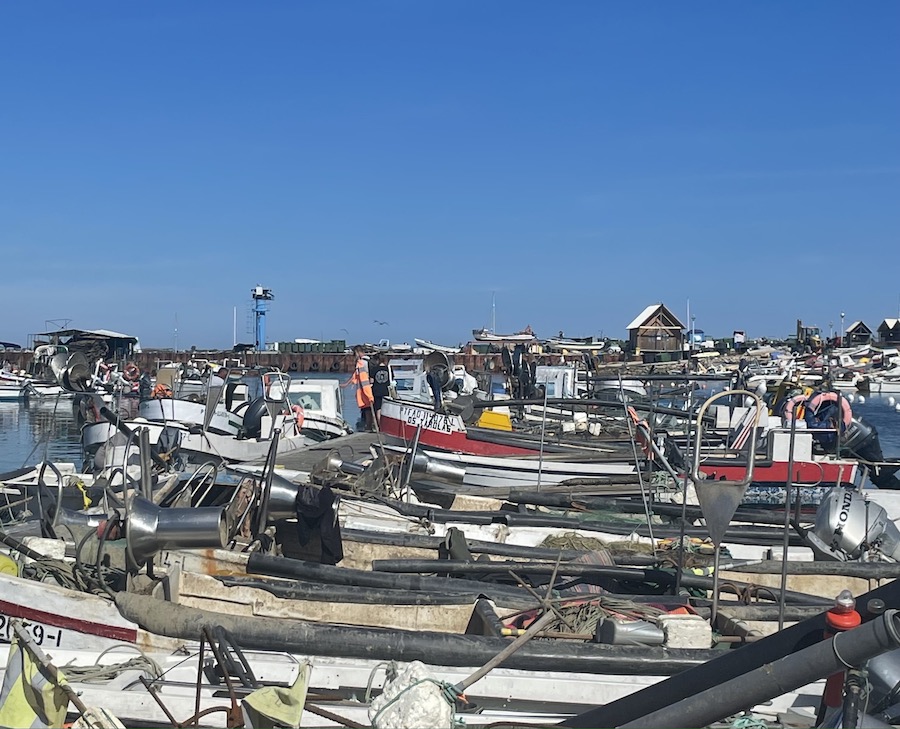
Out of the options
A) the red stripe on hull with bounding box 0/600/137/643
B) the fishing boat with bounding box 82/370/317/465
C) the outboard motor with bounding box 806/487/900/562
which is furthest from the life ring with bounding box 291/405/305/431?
the red stripe on hull with bounding box 0/600/137/643

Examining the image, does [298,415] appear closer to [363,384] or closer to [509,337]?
[363,384]

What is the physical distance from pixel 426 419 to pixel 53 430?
9.76 meters

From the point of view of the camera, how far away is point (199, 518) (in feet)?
24.5

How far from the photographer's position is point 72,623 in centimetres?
727

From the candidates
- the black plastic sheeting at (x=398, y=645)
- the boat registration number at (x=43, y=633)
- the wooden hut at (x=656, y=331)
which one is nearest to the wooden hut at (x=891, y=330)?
the wooden hut at (x=656, y=331)

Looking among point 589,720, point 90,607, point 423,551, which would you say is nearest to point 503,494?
point 423,551

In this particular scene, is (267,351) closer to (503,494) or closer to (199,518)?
(503,494)

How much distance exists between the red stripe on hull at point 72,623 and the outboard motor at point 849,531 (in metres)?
6.40

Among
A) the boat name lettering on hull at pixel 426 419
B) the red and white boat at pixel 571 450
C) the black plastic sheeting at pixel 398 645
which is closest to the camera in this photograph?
the black plastic sheeting at pixel 398 645

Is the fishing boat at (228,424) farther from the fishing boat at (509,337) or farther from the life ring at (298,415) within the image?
the fishing boat at (509,337)

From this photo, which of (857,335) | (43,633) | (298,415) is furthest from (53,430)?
(857,335)

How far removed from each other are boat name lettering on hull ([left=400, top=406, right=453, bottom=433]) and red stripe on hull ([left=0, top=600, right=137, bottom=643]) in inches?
455

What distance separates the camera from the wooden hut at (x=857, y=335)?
321ft

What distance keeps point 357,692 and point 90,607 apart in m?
2.32
